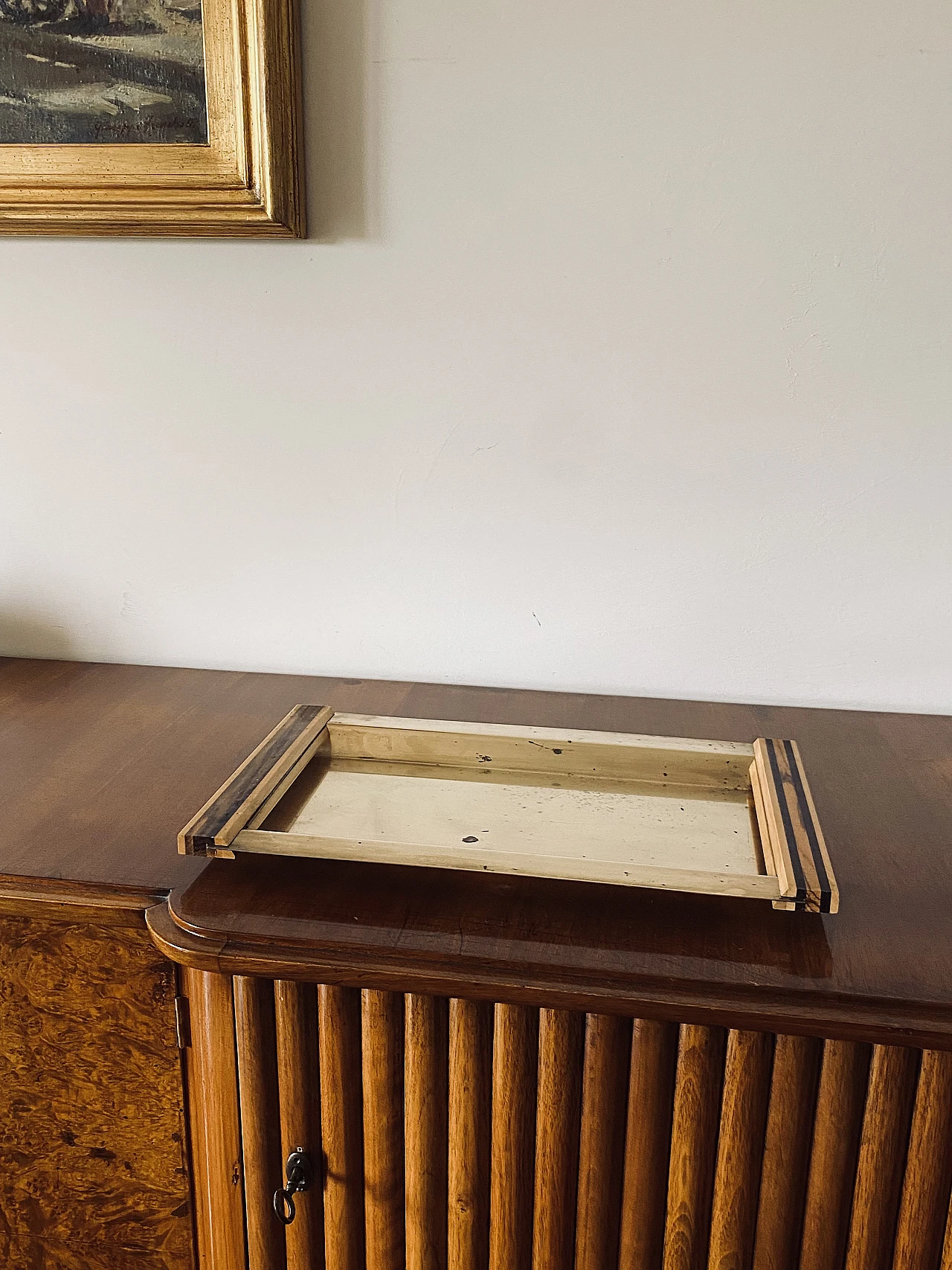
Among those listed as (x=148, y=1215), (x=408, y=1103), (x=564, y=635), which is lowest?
(x=148, y=1215)

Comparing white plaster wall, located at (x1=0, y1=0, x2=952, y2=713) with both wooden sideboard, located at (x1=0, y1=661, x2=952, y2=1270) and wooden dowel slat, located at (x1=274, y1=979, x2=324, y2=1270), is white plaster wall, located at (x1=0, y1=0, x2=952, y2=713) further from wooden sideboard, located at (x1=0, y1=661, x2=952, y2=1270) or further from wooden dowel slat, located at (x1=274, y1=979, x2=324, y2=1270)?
wooden dowel slat, located at (x1=274, y1=979, x2=324, y2=1270)

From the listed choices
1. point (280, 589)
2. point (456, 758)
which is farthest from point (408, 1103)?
point (280, 589)

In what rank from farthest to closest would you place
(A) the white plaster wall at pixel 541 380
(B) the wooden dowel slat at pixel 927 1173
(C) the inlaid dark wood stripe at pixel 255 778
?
(A) the white plaster wall at pixel 541 380 < (C) the inlaid dark wood stripe at pixel 255 778 < (B) the wooden dowel slat at pixel 927 1173

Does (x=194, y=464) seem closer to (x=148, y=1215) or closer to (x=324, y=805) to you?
(x=324, y=805)

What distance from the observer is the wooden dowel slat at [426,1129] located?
0.67 metres

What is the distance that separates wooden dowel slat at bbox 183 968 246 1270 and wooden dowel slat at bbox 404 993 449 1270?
0.14 metres

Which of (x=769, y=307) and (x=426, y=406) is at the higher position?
(x=769, y=307)

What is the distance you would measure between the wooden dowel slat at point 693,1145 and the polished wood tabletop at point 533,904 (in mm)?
56

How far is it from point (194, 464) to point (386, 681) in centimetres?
38

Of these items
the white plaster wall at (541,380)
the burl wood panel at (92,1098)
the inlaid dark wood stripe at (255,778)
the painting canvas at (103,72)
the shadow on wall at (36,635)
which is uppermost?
the painting canvas at (103,72)

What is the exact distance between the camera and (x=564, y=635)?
120 centimetres

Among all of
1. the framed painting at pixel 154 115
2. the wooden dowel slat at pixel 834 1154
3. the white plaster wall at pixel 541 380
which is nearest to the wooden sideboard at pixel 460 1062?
the wooden dowel slat at pixel 834 1154

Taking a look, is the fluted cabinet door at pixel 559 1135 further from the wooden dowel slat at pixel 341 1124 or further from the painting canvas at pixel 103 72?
the painting canvas at pixel 103 72

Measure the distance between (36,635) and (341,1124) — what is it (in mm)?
867
